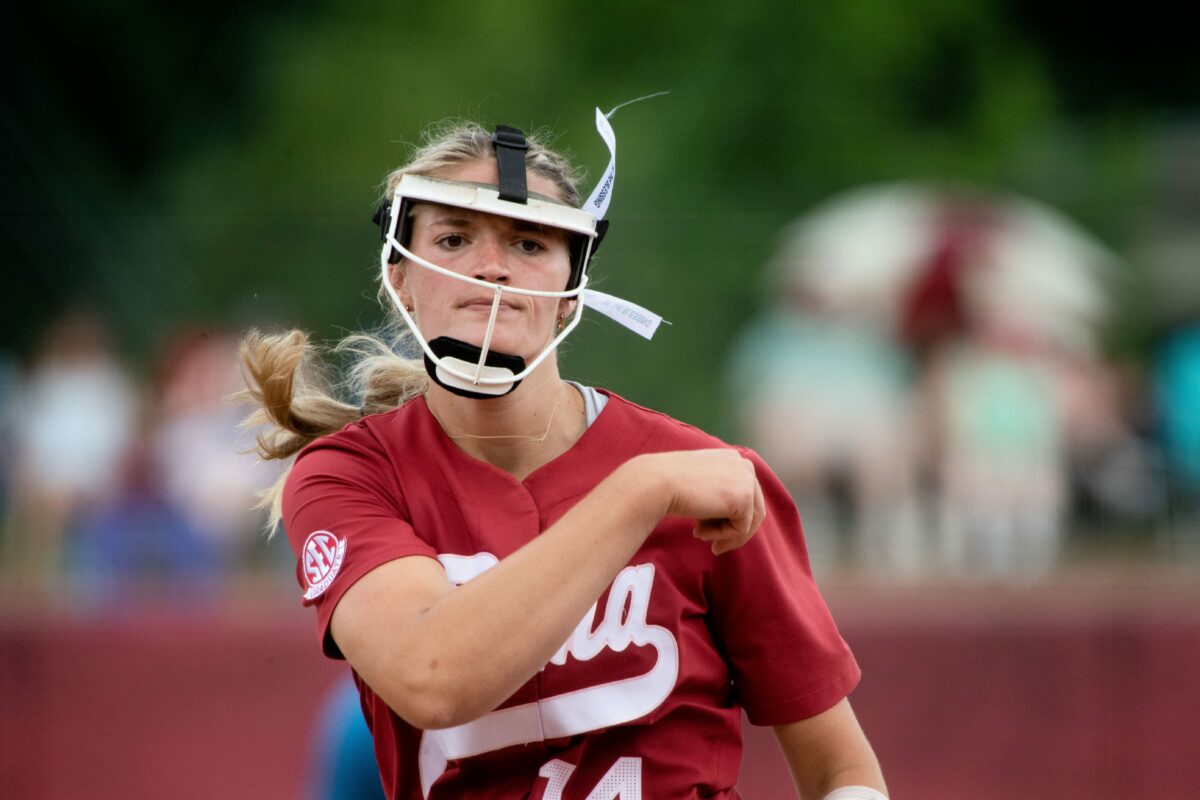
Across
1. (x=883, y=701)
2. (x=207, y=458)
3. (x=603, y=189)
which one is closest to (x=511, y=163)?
(x=603, y=189)

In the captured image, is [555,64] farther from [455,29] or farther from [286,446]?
[286,446]

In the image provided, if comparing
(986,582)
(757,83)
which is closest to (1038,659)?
(986,582)

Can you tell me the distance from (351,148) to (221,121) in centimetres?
210

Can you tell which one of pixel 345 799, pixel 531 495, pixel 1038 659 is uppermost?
pixel 531 495

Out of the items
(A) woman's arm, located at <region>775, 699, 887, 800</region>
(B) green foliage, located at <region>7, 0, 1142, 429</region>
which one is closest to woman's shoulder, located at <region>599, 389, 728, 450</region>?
(A) woman's arm, located at <region>775, 699, 887, 800</region>

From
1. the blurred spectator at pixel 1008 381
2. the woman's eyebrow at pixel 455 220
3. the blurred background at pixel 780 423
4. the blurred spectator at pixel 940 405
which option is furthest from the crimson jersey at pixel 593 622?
the blurred spectator at pixel 1008 381

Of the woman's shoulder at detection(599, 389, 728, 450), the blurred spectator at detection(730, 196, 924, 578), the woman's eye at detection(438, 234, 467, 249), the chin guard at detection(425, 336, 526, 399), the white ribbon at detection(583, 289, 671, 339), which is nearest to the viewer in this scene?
the chin guard at detection(425, 336, 526, 399)

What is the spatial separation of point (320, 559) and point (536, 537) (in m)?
0.40

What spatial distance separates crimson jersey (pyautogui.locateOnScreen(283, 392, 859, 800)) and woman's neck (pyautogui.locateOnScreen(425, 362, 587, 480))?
0.12 feet

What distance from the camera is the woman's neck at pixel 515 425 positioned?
3125 mm

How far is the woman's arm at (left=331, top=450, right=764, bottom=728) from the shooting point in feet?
8.40

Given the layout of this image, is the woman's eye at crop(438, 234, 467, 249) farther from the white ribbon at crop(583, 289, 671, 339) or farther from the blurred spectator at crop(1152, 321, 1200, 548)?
the blurred spectator at crop(1152, 321, 1200, 548)

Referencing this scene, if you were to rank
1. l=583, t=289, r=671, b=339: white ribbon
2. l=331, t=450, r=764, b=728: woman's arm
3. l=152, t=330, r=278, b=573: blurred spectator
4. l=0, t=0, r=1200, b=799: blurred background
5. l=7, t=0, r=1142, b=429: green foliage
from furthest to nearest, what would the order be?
l=7, t=0, r=1142, b=429: green foliage < l=152, t=330, r=278, b=573: blurred spectator < l=0, t=0, r=1200, b=799: blurred background < l=583, t=289, r=671, b=339: white ribbon < l=331, t=450, r=764, b=728: woman's arm

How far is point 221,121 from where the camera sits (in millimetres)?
17859
